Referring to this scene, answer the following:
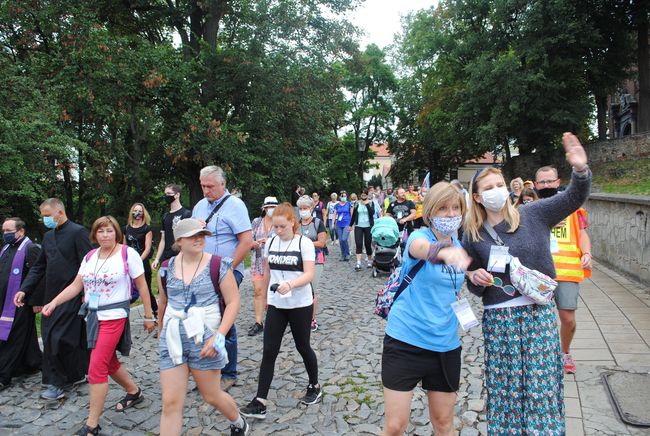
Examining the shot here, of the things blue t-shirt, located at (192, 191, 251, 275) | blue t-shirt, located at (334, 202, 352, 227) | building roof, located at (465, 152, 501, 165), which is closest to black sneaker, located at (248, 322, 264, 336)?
blue t-shirt, located at (192, 191, 251, 275)

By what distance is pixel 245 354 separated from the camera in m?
5.74

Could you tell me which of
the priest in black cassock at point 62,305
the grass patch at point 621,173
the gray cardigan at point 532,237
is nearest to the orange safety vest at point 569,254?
the gray cardigan at point 532,237

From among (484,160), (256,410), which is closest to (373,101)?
(484,160)

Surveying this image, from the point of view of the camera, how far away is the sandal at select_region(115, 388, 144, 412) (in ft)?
14.2

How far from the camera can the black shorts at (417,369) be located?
8.83ft

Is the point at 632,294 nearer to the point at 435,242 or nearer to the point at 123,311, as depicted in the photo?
the point at 435,242

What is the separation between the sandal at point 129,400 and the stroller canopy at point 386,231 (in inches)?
263

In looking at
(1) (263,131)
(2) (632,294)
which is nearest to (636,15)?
(1) (263,131)

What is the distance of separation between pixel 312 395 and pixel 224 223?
1783 millimetres

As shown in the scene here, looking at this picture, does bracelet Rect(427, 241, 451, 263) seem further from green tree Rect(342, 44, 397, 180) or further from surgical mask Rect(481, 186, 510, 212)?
green tree Rect(342, 44, 397, 180)

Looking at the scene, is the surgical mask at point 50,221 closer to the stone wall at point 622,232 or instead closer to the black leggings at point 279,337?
the black leggings at point 279,337

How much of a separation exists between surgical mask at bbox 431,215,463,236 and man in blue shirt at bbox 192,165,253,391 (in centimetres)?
237

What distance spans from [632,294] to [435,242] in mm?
6939

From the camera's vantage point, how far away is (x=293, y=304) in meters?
4.16
